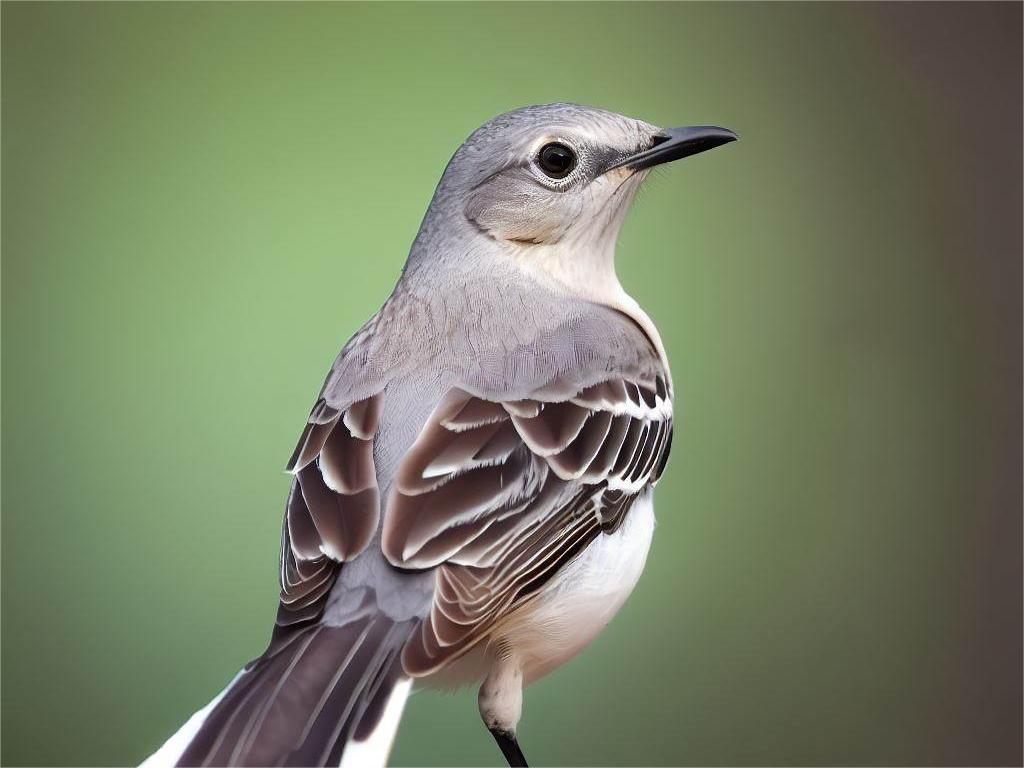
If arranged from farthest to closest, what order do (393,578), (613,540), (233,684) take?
(613,540) → (393,578) → (233,684)

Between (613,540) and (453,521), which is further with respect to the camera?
(613,540)

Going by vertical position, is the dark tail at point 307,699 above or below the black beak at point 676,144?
below

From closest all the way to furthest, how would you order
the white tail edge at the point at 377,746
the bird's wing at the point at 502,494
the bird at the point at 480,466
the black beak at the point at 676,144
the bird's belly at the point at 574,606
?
the white tail edge at the point at 377,746
the bird at the point at 480,466
the bird's wing at the point at 502,494
the bird's belly at the point at 574,606
the black beak at the point at 676,144

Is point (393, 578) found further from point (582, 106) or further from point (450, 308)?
point (582, 106)

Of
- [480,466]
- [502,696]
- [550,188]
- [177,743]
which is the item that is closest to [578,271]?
[550,188]

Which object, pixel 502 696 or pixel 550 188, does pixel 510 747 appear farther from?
pixel 550 188

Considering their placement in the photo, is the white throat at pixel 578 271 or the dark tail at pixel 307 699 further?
the white throat at pixel 578 271

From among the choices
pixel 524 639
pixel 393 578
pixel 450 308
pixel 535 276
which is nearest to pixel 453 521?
pixel 393 578

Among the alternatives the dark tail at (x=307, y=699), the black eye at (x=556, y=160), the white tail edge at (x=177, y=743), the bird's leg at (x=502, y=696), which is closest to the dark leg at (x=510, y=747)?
the bird's leg at (x=502, y=696)

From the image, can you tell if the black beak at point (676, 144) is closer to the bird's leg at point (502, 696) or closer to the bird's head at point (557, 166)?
the bird's head at point (557, 166)
